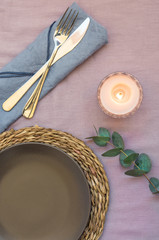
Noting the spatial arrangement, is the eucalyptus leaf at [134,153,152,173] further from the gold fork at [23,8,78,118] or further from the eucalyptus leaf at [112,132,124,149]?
the gold fork at [23,8,78,118]

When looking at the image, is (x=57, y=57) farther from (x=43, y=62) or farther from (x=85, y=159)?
(x=85, y=159)

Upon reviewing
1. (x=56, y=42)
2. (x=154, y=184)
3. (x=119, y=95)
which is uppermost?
(x=56, y=42)

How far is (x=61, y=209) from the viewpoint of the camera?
0.62 metres

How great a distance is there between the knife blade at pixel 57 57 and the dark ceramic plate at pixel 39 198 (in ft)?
0.30

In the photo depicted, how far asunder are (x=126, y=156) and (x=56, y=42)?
0.75 feet

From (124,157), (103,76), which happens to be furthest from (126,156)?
(103,76)

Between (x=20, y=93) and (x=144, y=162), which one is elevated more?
(x=20, y=93)

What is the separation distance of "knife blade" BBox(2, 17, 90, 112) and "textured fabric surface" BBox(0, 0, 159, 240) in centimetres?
3

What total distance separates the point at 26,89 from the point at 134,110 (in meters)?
0.19

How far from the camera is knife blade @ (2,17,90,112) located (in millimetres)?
627

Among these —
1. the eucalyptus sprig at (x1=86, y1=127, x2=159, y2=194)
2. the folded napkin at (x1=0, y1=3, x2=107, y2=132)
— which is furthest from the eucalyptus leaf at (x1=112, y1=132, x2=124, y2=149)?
the folded napkin at (x1=0, y1=3, x2=107, y2=132)

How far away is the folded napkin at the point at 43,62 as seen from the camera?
0.62 m

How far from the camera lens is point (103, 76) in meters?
0.63

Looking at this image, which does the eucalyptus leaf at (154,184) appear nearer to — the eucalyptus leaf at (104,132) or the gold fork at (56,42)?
the eucalyptus leaf at (104,132)
